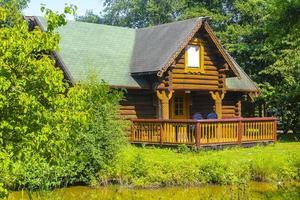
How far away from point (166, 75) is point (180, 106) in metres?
4.28

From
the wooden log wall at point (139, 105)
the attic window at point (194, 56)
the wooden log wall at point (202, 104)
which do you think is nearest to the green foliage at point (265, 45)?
the attic window at point (194, 56)

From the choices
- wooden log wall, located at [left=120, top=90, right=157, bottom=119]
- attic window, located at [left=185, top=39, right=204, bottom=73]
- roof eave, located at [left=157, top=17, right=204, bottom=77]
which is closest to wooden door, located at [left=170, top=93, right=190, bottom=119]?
wooden log wall, located at [left=120, top=90, right=157, bottom=119]

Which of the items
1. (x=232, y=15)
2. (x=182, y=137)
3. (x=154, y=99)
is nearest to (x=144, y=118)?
(x=154, y=99)

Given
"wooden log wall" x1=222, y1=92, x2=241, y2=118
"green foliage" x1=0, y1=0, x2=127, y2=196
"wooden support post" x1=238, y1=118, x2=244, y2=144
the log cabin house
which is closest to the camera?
"green foliage" x1=0, y1=0, x2=127, y2=196

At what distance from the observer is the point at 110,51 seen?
2784 cm

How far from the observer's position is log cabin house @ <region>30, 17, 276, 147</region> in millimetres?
23328

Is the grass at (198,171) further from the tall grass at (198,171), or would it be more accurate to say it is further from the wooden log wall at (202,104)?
the wooden log wall at (202,104)

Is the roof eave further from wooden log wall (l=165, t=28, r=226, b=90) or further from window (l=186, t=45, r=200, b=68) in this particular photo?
window (l=186, t=45, r=200, b=68)

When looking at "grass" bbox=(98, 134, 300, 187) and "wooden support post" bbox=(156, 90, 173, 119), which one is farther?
"wooden support post" bbox=(156, 90, 173, 119)

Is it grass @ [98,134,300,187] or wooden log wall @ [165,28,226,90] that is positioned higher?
wooden log wall @ [165,28,226,90]

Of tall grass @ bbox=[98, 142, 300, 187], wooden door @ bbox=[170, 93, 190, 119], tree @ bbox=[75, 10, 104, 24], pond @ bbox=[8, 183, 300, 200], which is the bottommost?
pond @ bbox=[8, 183, 300, 200]

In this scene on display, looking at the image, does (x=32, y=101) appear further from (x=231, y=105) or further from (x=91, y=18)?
(x=91, y=18)

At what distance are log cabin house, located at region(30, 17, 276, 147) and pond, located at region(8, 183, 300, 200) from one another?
19.7 feet

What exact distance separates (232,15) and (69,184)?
31560 millimetres
